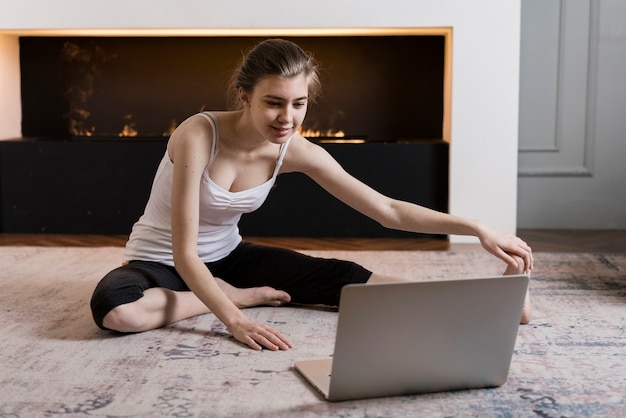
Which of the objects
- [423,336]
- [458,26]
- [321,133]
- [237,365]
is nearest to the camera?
[423,336]

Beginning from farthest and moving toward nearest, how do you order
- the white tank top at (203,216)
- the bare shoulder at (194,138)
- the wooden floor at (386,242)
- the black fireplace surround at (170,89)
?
1. the black fireplace surround at (170,89)
2. the wooden floor at (386,242)
3. the white tank top at (203,216)
4. the bare shoulder at (194,138)

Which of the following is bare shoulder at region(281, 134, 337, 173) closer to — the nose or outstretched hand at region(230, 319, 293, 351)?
the nose

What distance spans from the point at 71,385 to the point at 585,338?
128cm

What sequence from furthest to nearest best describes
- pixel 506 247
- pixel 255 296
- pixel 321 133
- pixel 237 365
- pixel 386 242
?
1. pixel 321 133
2. pixel 386 242
3. pixel 255 296
4. pixel 506 247
5. pixel 237 365

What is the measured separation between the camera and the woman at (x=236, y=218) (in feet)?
7.38

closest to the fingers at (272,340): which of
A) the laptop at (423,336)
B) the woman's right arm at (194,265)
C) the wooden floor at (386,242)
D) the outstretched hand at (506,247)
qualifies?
the woman's right arm at (194,265)

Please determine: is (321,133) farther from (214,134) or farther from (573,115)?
(214,134)

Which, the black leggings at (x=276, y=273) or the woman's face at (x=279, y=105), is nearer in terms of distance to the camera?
the woman's face at (x=279, y=105)

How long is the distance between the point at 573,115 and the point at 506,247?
251 centimetres

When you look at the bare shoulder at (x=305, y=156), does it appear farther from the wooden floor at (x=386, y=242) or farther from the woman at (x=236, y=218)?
the wooden floor at (x=386, y=242)

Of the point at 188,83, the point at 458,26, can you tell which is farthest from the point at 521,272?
the point at 188,83

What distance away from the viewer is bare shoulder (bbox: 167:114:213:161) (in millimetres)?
2326

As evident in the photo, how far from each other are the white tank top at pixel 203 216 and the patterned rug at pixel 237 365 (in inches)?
8.3

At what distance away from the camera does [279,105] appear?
2.24m
